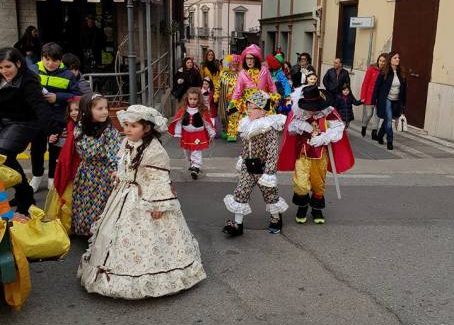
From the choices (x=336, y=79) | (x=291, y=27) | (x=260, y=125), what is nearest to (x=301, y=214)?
(x=260, y=125)

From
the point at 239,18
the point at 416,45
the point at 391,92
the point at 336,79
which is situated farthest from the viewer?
the point at 239,18

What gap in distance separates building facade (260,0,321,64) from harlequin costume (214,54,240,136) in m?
9.44

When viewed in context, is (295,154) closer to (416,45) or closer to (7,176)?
(7,176)

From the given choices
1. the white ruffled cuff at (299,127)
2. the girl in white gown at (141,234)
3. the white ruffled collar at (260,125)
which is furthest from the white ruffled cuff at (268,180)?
the girl in white gown at (141,234)

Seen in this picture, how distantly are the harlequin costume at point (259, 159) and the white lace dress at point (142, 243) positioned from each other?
1.17 m

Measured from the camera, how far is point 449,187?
7.16m

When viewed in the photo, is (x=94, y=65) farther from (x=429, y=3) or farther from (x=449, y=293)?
(x=449, y=293)

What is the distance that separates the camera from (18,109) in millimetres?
5090

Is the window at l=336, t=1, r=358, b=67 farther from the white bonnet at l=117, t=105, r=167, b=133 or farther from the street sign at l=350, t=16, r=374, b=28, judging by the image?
the white bonnet at l=117, t=105, r=167, b=133

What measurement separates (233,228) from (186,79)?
6385 mm

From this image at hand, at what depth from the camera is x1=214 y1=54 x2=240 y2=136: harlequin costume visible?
32.9ft

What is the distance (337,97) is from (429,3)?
2.72m

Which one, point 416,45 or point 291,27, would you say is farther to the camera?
point 291,27

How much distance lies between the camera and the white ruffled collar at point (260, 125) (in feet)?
16.2
